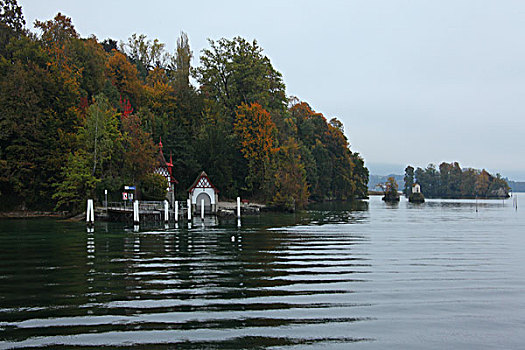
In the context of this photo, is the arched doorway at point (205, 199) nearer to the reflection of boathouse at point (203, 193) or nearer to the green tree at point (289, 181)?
the reflection of boathouse at point (203, 193)

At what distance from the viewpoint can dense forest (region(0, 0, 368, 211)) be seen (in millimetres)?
52594

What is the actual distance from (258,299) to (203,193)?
50.6 meters

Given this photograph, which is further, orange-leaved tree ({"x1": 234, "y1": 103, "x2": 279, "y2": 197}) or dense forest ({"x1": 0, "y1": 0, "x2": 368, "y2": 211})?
orange-leaved tree ({"x1": 234, "y1": 103, "x2": 279, "y2": 197})

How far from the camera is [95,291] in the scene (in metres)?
12.1

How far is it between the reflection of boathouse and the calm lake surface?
38.8 m

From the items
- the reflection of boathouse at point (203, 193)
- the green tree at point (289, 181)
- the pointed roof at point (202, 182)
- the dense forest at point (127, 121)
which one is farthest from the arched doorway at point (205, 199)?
the green tree at point (289, 181)

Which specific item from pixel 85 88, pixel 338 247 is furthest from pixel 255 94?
pixel 338 247

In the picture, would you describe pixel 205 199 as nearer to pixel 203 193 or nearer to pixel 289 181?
pixel 203 193

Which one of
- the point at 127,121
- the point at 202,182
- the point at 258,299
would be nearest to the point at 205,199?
the point at 202,182

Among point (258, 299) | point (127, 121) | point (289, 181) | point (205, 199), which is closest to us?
point (258, 299)

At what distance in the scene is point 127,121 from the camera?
184 feet

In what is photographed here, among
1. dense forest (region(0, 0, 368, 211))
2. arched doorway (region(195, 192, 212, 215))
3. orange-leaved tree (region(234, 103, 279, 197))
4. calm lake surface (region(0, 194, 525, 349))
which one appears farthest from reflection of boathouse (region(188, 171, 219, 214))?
calm lake surface (region(0, 194, 525, 349))

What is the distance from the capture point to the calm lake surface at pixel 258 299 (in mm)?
8430

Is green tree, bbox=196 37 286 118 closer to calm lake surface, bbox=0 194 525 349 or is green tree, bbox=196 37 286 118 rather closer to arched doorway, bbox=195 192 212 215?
arched doorway, bbox=195 192 212 215
